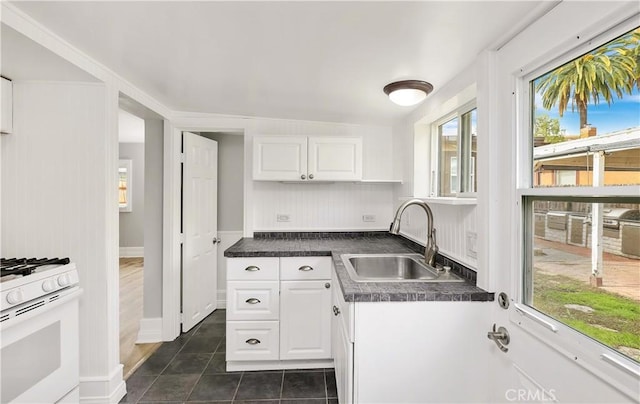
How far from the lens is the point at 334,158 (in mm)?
2666

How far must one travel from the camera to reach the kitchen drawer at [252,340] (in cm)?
224

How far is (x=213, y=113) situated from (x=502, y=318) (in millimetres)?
2695

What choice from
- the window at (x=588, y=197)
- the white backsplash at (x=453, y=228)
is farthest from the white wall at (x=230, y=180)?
the window at (x=588, y=197)

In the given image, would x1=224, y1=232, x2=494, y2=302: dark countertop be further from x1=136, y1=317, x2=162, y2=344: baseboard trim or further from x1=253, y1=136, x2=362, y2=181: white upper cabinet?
x1=136, y1=317, x2=162, y2=344: baseboard trim

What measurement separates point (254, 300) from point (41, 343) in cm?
117

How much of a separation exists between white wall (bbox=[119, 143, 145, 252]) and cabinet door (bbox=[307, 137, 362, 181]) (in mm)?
4886

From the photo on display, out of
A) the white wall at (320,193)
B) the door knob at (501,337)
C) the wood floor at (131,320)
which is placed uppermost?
the white wall at (320,193)

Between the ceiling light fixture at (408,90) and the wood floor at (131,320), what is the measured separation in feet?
9.01

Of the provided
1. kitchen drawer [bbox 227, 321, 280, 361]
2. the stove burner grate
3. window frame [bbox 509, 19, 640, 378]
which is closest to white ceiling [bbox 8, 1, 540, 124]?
window frame [bbox 509, 19, 640, 378]

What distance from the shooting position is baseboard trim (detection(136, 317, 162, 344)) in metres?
2.71

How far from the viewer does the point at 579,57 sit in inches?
40.1

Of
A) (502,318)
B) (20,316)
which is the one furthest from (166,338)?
(502,318)

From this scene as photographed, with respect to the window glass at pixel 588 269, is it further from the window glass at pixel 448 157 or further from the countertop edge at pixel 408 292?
the window glass at pixel 448 157

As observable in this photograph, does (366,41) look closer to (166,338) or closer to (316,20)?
(316,20)
